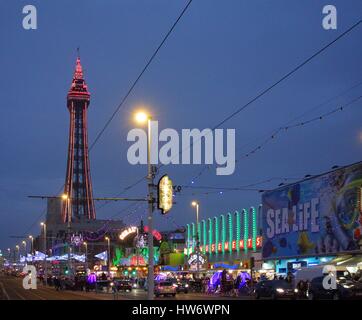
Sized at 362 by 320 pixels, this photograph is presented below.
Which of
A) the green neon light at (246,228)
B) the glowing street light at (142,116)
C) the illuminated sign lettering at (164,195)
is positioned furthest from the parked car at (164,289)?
the glowing street light at (142,116)

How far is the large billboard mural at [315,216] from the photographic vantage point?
50.3 metres

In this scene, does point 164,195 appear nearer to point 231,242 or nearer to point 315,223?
point 315,223

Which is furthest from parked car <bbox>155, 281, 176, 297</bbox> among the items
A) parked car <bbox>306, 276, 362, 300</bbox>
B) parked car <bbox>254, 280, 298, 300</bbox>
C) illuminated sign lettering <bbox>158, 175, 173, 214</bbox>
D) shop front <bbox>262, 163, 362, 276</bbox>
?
illuminated sign lettering <bbox>158, 175, 173, 214</bbox>

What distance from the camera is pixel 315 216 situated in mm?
55562

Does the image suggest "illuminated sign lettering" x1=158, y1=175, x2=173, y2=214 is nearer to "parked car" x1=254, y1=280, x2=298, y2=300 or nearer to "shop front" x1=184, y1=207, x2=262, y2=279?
"parked car" x1=254, y1=280, x2=298, y2=300

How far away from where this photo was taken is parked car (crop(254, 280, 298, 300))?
4206cm

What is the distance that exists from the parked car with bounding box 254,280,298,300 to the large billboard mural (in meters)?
7.96

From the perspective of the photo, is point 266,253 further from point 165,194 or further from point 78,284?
point 165,194

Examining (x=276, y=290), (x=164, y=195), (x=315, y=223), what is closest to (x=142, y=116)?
(x=164, y=195)

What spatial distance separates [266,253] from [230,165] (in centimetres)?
2547

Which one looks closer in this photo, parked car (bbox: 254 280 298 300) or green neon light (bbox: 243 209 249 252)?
parked car (bbox: 254 280 298 300)

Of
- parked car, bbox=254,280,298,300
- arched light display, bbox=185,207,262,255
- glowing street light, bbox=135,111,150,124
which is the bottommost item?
parked car, bbox=254,280,298,300
